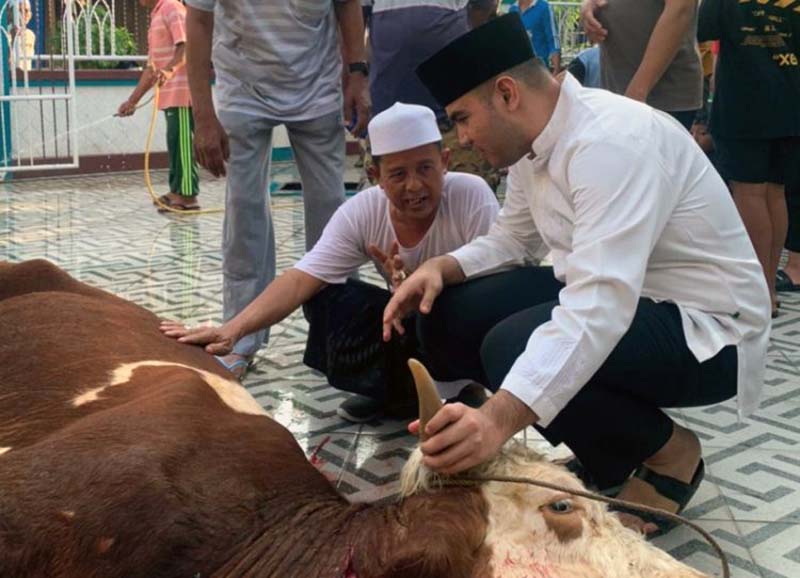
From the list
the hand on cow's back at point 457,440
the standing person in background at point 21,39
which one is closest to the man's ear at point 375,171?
the hand on cow's back at point 457,440

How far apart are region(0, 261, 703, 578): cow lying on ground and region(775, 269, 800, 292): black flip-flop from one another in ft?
14.1

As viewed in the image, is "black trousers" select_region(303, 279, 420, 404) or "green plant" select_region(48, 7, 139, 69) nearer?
"black trousers" select_region(303, 279, 420, 404)

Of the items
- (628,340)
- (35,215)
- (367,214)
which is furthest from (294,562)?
(35,215)

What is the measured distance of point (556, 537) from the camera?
6.44ft

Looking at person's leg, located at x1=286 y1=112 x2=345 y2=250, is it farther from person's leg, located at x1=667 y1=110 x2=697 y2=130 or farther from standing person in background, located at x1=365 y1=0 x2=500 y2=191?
person's leg, located at x1=667 y1=110 x2=697 y2=130

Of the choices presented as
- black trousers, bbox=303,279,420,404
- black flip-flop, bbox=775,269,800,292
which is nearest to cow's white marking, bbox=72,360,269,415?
black trousers, bbox=303,279,420,404

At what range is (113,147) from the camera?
12.6m

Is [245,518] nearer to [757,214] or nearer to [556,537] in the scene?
[556,537]

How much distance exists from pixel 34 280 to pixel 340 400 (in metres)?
1.34

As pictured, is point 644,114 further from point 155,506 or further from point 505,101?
point 155,506

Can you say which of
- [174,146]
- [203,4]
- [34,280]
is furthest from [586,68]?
[34,280]

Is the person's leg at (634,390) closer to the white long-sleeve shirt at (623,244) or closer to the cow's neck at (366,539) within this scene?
the white long-sleeve shirt at (623,244)

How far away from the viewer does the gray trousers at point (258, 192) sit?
4.39 metres

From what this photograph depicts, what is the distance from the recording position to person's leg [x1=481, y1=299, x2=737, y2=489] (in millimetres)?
2799
